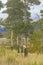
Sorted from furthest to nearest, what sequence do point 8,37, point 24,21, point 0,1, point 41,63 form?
point 0,1, point 24,21, point 8,37, point 41,63

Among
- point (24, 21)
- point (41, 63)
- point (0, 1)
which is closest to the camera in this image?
point (41, 63)

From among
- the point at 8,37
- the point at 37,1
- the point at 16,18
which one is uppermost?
the point at 37,1

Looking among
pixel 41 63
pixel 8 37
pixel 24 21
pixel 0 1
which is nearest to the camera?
pixel 41 63

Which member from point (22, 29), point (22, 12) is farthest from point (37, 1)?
point (22, 29)

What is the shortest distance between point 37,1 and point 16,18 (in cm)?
248

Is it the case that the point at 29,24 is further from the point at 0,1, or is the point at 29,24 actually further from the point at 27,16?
the point at 0,1

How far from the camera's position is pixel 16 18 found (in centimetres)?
2122

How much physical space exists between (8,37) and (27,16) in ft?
10.8

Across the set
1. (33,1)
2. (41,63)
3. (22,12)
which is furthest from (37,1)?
(41,63)

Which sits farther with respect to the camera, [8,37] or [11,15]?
[11,15]

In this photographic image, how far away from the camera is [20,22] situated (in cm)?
2102

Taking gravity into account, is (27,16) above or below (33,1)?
below

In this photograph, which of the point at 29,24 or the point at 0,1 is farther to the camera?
the point at 0,1

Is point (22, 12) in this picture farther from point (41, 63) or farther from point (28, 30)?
point (41, 63)
